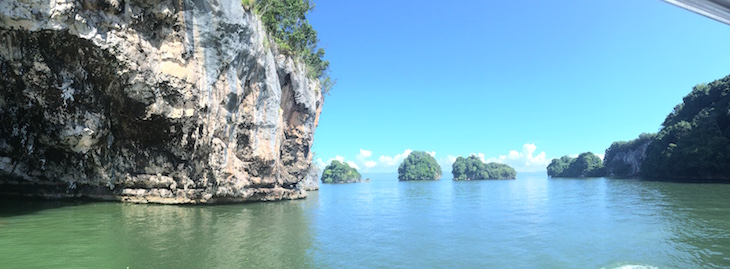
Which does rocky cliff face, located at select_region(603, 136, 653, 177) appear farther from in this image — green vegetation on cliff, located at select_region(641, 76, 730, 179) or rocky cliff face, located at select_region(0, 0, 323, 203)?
rocky cliff face, located at select_region(0, 0, 323, 203)

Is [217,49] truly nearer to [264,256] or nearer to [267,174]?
[267,174]

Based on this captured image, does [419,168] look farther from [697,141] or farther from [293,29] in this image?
[293,29]

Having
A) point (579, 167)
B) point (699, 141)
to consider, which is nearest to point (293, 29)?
point (699, 141)

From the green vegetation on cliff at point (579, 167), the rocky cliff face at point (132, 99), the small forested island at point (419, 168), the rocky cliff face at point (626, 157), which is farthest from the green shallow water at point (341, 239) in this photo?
the small forested island at point (419, 168)

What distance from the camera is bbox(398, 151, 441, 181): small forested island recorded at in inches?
4641

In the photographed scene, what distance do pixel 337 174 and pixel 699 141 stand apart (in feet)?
253

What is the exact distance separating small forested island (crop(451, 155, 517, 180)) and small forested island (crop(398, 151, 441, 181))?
733 cm

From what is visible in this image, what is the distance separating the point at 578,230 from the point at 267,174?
59.0ft

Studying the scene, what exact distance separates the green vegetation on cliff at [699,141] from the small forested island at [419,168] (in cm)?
7044

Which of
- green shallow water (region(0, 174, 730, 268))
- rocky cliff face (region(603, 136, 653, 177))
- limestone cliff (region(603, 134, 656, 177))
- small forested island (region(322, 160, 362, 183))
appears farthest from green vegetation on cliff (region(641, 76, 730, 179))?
small forested island (region(322, 160, 362, 183))

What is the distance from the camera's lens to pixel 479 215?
19172 mm

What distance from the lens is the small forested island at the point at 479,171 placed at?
116062 mm

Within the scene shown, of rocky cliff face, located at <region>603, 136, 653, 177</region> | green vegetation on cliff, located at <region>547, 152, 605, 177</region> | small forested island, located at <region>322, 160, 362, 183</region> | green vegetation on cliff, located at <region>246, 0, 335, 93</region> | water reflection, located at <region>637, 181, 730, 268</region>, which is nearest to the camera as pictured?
water reflection, located at <region>637, 181, 730, 268</region>

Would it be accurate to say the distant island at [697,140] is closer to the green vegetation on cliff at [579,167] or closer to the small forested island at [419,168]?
the green vegetation on cliff at [579,167]
